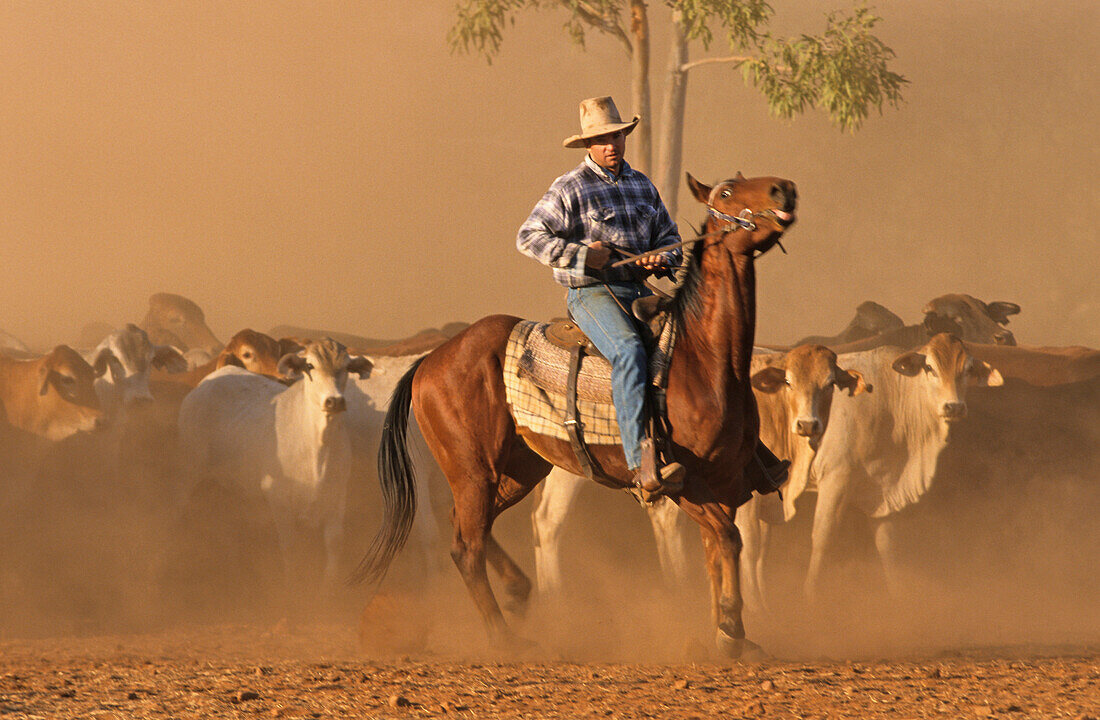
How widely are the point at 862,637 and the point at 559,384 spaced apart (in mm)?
2987

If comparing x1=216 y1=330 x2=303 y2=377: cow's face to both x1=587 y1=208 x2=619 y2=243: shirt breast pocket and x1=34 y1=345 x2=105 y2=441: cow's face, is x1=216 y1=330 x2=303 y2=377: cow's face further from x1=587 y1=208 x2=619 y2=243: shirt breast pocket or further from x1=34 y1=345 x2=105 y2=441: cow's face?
x1=587 y1=208 x2=619 y2=243: shirt breast pocket

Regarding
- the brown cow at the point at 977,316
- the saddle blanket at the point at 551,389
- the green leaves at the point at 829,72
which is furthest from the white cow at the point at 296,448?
the green leaves at the point at 829,72

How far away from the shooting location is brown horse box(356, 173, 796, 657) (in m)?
7.15

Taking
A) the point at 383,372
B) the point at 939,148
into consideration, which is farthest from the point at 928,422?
the point at 939,148

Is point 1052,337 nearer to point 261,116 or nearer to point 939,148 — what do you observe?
point 939,148

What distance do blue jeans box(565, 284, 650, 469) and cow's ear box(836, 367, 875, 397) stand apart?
13.9 feet

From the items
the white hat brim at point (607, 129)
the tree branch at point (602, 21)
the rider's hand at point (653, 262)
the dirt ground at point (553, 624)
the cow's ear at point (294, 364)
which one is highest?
the tree branch at point (602, 21)

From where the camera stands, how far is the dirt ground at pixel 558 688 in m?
5.87

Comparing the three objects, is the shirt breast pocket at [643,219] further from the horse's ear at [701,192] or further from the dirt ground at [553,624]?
the dirt ground at [553,624]

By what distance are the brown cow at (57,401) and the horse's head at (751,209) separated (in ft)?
24.8

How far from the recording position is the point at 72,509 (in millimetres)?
12328

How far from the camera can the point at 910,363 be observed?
1189cm

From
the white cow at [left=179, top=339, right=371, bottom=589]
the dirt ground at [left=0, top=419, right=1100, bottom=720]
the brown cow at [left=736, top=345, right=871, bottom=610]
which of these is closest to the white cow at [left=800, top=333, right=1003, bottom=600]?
the brown cow at [left=736, top=345, right=871, bottom=610]

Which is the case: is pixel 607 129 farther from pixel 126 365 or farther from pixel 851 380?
pixel 126 365
